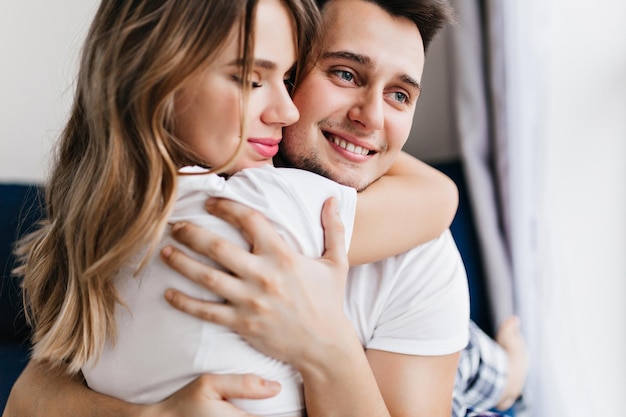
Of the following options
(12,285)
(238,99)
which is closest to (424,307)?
(238,99)

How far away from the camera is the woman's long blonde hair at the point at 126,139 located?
1159 millimetres

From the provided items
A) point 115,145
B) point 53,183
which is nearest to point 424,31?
point 115,145

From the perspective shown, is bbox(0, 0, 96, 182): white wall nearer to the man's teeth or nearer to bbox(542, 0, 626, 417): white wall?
the man's teeth

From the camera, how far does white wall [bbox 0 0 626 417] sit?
2.57 meters

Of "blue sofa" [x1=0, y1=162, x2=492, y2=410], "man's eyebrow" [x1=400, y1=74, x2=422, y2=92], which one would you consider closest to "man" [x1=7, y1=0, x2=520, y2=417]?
"man's eyebrow" [x1=400, y1=74, x2=422, y2=92]

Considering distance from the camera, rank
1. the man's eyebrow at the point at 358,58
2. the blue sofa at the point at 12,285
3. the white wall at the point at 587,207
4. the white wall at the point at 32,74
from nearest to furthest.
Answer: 1. the man's eyebrow at the point at 358,58
2. the blue sofa at the point at 12,285
3. the white wall at the point at 587,207
4. the white wall at the point at 32,74

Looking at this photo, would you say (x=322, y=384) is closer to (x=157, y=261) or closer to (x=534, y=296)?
(x=157, y=261)

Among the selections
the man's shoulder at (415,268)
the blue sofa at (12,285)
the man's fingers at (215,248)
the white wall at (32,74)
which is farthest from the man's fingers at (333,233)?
the white wall at (32,74)

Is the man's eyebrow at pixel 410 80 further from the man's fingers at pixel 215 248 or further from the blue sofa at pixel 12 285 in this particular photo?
the blue sofa at pixel 12 285

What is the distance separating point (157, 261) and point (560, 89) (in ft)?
6.48

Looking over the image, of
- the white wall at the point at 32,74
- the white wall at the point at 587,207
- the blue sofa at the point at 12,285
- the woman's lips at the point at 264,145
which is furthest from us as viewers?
the white wall at the point at 32,74

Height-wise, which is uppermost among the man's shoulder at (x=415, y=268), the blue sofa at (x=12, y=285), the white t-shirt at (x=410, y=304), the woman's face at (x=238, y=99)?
the woman's face at (x=238, y=99)

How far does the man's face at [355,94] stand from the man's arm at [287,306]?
24 cm

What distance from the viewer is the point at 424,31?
1477mm
